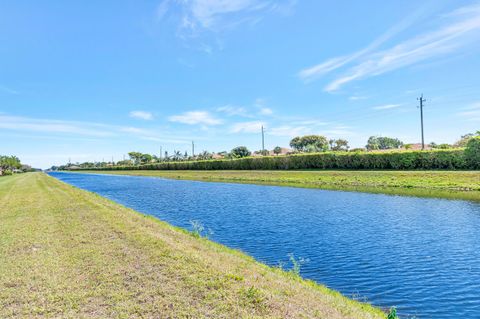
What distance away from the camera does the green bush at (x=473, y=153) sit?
29703 mm

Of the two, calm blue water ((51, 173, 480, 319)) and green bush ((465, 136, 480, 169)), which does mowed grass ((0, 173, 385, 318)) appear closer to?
calm blue water ((51, 173, 480, 319))

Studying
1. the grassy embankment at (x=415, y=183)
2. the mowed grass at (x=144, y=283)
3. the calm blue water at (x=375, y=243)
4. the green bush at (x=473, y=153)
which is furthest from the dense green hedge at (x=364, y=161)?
the mowed grass at (x=144, y=283)

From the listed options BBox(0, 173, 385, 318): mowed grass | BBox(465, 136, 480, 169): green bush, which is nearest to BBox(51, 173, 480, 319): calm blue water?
BBox(0, 173, 385, 318): mowed grass

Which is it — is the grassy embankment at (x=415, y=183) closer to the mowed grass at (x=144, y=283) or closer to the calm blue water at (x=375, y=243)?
the calm blue water at (x=375, y=243)

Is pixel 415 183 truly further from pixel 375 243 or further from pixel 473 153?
pixel 375 243

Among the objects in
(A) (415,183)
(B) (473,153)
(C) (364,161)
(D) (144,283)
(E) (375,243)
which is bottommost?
(E) (375,243)

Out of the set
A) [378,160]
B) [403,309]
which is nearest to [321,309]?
[403,309]

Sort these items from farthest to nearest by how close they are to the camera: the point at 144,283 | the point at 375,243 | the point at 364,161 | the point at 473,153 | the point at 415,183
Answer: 1. the point at 364,161
2. the point at 473,153
3. the point at 415,183
4. the point at 375,243
5. the point at 144,283

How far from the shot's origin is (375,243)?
34.2ft

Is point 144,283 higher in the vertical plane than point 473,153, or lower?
lower

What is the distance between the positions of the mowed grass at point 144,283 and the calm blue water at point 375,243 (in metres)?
1.30

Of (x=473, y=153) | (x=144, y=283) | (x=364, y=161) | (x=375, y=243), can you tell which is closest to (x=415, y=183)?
(x=473, y=153)

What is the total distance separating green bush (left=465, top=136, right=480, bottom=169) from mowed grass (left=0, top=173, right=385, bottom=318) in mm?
31358

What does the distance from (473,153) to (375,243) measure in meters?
27.2
